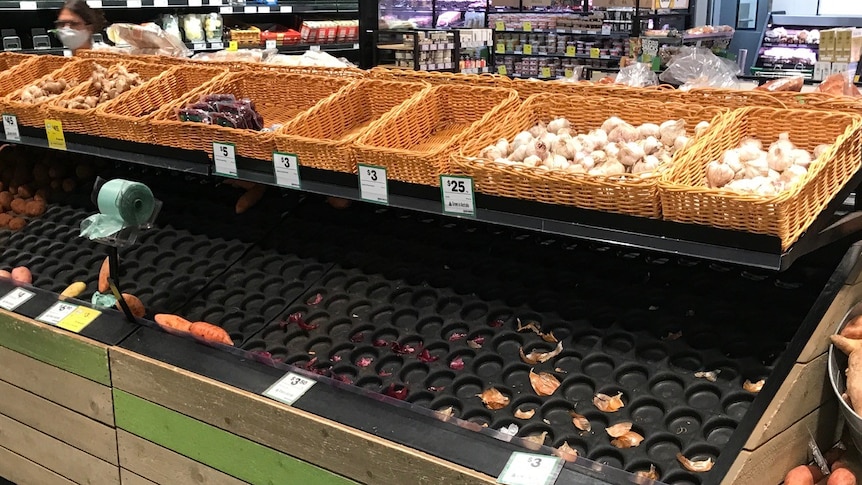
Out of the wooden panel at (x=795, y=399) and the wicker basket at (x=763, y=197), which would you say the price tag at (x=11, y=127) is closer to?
the wicker basket at (x=763, y=197)

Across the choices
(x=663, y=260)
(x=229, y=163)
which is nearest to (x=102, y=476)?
(x=229, y=163)

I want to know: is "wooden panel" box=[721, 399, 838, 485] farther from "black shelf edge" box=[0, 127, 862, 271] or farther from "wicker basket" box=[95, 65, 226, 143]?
"wicker basket" box=[95, 65, 226, 143]

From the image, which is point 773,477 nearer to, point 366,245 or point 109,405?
point 366,245

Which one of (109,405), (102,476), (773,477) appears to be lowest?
(102,476)

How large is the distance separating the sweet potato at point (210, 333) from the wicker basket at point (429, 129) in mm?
597

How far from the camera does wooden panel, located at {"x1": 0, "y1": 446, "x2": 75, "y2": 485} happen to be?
231cm

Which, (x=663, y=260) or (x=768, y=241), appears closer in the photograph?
(x=768, y=241)

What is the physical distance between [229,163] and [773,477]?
152 cm

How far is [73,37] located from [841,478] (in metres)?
3.80

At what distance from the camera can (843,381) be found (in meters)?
1.48

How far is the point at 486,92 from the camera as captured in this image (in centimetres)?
217

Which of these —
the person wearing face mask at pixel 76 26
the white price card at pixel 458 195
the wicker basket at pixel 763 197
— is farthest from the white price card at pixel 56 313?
the person wearing face mask at pixel 76 26

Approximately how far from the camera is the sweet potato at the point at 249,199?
260 centimetres

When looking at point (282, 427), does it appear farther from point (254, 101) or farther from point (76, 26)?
point (76, 26)
